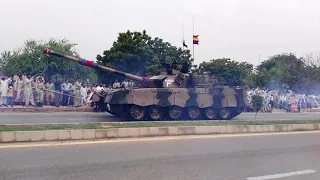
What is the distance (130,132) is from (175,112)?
254 inches

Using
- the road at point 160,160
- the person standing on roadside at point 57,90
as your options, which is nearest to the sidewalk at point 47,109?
the person standing on roadside at point 57,90

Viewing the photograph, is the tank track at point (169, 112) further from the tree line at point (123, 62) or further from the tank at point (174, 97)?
the tree line at point (123, 62)

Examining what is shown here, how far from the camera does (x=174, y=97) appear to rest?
1516cm

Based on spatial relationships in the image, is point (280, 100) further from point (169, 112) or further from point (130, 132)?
point (130, 132)

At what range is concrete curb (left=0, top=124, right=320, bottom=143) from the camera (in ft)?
25.0

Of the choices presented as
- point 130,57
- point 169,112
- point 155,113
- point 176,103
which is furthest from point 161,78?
point 130,57

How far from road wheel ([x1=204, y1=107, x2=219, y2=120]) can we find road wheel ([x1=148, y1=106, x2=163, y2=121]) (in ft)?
6.91

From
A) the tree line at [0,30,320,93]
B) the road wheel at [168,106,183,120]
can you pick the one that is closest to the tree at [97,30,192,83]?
the tree line at [0,30,320,93]

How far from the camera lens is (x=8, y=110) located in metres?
15.5

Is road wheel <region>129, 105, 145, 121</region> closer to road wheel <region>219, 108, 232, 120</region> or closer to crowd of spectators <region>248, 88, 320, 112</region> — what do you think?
road wheel <region>219, 108, 232, 120</region>

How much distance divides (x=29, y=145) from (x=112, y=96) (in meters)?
7.09

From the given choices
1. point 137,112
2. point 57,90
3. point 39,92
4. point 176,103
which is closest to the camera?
point 137,112

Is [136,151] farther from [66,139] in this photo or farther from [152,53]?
[152,53]

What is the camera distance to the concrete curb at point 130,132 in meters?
7.62
